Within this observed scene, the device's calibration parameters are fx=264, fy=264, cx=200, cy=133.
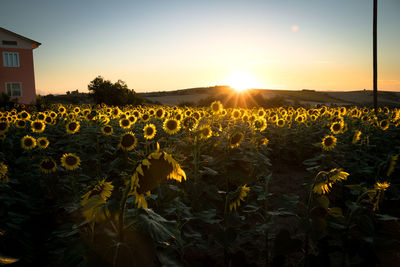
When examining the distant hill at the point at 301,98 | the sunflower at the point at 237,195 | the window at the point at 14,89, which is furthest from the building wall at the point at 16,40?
the sunflower at the point at 237,195

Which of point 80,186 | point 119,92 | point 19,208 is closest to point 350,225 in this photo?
point 80,186

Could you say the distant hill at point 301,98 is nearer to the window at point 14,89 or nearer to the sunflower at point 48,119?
the window at point 14,89

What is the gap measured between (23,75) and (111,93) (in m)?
8.69

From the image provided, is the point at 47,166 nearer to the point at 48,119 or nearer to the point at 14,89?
the point at 48,119

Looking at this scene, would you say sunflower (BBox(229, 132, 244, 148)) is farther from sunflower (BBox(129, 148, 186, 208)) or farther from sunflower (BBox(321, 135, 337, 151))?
sunflower (BBox(129, 148, 186, 208))

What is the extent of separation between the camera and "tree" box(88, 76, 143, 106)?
3005 centimetres

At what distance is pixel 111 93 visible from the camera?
3022cm

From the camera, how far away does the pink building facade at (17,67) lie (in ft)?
86.3

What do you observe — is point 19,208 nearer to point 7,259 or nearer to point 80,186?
point 80,186

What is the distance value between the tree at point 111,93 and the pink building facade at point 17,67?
6116 millimetres

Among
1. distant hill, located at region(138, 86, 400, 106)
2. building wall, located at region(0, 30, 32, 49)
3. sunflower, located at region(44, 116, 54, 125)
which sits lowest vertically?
sunflower, located at region(44, 116, 54, 125)

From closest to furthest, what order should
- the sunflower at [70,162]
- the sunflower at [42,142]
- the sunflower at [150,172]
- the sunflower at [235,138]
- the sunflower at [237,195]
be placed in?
the sunflower at [150,172] → the sunflower at [237,195] → the sunflower at [70,162] → the sunflower at [235,138] → the sunflower at [42,142]

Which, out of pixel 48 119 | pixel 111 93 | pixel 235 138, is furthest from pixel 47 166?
pixel 111 93

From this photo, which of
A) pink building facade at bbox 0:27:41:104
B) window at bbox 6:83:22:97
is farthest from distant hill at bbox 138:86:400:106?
window at bbox 6:83:22:97
